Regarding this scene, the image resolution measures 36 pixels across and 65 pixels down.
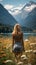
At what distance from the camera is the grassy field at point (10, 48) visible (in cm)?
441

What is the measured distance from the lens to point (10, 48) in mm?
4660

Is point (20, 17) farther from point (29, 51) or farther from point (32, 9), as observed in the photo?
point (29, 51)

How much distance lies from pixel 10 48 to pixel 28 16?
90cm

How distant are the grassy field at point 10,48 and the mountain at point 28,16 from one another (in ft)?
1.07

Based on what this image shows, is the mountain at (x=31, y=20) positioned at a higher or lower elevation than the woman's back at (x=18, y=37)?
higher

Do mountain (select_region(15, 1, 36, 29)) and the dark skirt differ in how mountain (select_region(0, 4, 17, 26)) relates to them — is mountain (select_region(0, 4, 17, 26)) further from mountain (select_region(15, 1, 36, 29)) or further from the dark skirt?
the dark skirt

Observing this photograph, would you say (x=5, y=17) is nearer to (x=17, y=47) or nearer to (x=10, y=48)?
(x=10, y=48)

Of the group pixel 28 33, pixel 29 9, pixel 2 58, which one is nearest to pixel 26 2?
pixel 29 9

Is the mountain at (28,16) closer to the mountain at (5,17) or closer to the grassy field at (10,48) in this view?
the mountain at (5,17)

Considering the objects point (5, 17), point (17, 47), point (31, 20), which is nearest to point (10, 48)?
point (17, 47)

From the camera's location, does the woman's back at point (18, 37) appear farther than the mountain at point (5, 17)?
No

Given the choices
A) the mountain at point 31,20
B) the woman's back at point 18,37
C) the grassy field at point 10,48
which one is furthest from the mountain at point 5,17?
the woman's back at point 18,37

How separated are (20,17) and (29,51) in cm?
86

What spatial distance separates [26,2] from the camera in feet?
17.2
